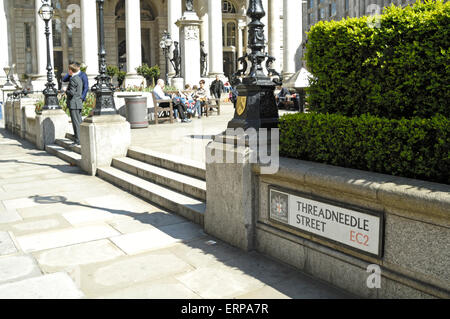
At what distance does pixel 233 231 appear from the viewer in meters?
5.41

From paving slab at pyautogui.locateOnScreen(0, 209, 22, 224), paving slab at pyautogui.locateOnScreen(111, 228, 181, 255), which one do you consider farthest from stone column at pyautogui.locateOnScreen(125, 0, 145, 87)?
paving slab at pyautogui.locateOnScreen(111, 228, 181, 255)

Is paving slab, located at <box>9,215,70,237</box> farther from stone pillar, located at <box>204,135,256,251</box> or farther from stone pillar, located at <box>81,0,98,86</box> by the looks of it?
stone pillar, located at <box>81,0,98,86</box>

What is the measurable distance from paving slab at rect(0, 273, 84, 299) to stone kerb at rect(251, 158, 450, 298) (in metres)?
2.13

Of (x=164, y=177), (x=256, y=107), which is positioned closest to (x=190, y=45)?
(x=164, y=177)

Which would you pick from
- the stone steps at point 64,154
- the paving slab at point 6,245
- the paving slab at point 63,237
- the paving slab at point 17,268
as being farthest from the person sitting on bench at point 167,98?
the paving slab at point 17,268

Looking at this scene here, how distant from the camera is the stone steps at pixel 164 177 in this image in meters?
7.11

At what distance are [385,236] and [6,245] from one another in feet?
14.5

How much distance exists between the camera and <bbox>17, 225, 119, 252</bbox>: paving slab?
5.64 meters

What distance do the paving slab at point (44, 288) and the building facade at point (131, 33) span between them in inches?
768

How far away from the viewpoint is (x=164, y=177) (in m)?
8.04

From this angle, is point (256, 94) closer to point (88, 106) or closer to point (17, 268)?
point (17, 268)

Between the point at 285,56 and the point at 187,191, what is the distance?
29.6 m
